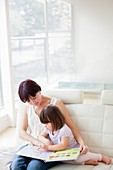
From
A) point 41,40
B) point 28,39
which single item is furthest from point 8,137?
point 41,40

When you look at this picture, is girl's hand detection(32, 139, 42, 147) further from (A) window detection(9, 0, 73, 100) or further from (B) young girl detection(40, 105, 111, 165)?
(A) window detection(9, 0, 73, 100)

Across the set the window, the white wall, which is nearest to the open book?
the window

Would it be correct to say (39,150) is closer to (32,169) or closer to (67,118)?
(32,169)

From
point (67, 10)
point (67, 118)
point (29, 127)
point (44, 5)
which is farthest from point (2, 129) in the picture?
point (67, 10)

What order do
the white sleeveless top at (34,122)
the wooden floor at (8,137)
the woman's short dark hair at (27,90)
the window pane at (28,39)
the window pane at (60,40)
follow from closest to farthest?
the woman's short dark hair at (27,90) < the white sleeveless top at (34,122) < the wooden floor at (8,137) < the window pane at (28,39) < the window pane at (60,40)

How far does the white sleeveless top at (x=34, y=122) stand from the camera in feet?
7.09

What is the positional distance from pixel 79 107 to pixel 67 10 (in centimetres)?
401

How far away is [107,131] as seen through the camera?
6.86 feet

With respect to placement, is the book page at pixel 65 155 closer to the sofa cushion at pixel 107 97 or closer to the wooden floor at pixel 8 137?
the sofa cushion at pixel 107 97

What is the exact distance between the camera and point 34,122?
85.7 inches

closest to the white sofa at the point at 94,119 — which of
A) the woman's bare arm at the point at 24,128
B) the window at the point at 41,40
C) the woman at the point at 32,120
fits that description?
the woman at the point at 32,120

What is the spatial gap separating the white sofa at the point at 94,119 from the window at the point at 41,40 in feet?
6.80

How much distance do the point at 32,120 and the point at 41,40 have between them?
3173 millimetres

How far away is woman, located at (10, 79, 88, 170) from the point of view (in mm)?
1892
